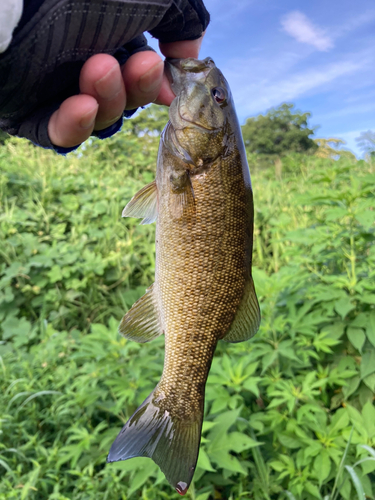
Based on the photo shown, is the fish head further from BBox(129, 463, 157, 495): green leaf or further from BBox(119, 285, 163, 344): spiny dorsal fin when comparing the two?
BBox(129, 463, 157, 495): green leaf

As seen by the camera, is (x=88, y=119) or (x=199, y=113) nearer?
(x=88, y=119)

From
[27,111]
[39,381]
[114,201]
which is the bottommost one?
[39,381]

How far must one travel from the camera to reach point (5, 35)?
3.13ft

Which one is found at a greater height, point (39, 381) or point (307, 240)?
point (307, 240)

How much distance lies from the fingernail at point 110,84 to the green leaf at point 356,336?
182 cm

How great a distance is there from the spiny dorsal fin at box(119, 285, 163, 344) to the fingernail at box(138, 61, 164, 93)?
671 mm

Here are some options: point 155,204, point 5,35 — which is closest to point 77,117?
point 5,35

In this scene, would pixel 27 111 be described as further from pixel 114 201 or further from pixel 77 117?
pixel 114 201

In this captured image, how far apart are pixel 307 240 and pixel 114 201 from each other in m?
2.75

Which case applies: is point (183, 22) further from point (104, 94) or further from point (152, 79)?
point (104, 94)

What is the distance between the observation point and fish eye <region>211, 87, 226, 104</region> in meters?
1.31

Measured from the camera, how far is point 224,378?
80.9 inches

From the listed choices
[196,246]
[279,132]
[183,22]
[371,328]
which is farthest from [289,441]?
[279,132]

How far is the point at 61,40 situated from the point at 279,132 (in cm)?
2577
